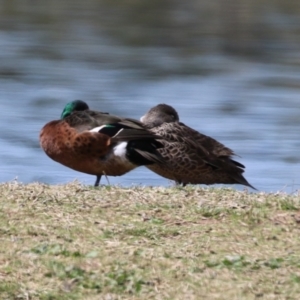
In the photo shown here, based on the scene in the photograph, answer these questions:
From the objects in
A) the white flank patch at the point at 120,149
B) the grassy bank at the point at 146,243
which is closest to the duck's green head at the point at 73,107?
the white flank patch at the point at 120,149

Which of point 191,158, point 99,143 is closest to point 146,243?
point 99,143

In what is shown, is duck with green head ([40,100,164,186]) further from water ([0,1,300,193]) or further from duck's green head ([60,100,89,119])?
water ([0,1,300,193])

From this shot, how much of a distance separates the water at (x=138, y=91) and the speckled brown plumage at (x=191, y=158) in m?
0.79

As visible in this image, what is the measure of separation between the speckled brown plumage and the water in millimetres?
793

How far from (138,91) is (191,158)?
Answer: 6.34 meters

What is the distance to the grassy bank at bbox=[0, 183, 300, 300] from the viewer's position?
15.9 feet

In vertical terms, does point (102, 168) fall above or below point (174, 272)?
above

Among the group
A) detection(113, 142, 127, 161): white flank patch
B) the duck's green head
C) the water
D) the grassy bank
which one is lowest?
the grassy bank

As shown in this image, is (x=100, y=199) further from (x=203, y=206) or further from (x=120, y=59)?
(x=120, y=59)

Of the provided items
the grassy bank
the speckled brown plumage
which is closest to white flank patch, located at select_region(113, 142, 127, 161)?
the speckled brown plumage

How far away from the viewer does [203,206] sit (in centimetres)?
610

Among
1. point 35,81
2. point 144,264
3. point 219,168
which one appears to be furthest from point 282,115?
point 144,264

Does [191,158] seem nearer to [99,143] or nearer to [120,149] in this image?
[120,149]

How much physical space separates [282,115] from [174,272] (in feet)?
28.6
